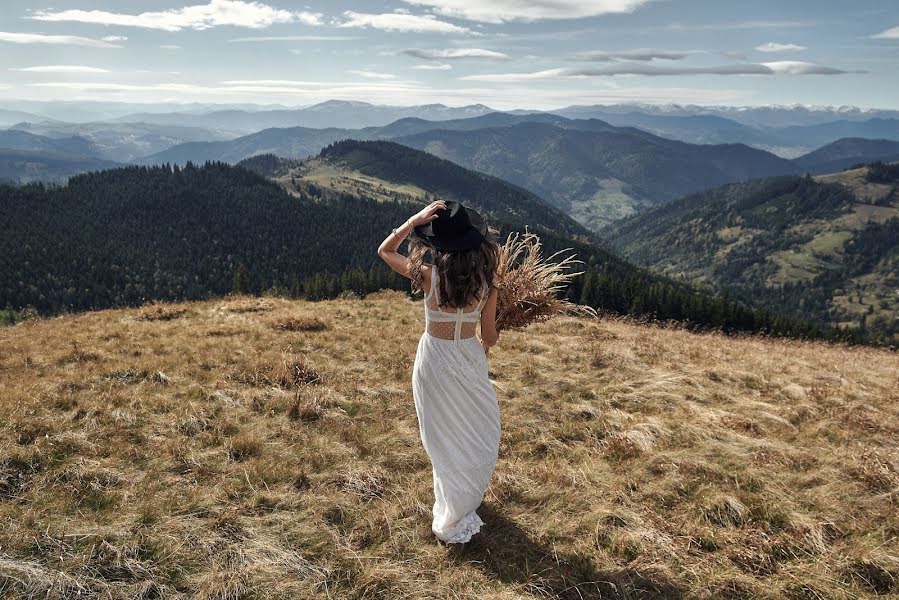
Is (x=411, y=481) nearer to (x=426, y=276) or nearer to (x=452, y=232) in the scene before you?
(x=426, y=276)

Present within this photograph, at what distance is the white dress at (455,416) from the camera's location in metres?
6.03

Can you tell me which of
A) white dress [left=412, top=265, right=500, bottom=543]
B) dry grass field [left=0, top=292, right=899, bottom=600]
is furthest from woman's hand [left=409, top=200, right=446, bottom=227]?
dry grass field [left=0, top=292, right=899, bottom=600]

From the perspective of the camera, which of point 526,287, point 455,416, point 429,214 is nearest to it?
point 429,214

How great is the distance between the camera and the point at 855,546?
5586mm

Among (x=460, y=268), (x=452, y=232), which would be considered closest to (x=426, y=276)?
(x=460, y=268)

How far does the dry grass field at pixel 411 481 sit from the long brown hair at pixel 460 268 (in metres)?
3.31

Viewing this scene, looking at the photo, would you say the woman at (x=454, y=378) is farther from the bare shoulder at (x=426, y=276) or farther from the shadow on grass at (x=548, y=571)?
the shadow on grass at (x=548, y=571)

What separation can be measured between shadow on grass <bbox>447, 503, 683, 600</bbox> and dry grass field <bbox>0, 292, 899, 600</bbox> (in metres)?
0.03

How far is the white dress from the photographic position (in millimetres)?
6031

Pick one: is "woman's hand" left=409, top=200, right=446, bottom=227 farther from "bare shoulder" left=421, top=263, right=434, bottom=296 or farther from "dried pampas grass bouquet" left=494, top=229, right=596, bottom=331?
"dried pampas grass bouquet" left=494, top=229, right=596, bottom=331

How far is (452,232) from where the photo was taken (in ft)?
17.8

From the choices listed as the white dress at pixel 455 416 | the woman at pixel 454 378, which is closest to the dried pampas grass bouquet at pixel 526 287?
the woman at pixel 454 378

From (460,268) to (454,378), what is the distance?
5.10 feet

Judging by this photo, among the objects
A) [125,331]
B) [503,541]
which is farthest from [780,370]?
[125,331]
